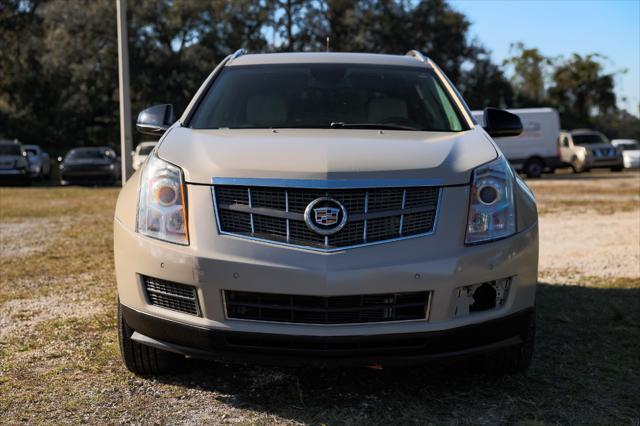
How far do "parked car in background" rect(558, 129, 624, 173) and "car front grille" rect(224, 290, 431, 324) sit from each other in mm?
28828

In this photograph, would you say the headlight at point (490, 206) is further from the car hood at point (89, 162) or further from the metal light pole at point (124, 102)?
the car hood at point (89, 162)

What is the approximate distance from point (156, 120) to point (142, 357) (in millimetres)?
1511

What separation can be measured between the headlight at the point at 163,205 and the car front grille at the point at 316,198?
18 centimetres

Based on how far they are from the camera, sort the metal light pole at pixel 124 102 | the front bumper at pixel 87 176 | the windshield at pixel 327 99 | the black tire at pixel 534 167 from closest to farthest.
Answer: the windshield at pixel 327 99 < the metal light pole at pixel 124 102 < the front bumper at pixel 87 176 < the black tire at pixel 534 167

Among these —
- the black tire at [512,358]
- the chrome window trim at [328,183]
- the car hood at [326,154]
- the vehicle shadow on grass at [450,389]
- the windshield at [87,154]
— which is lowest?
the vehicle shadow on grass at [450,389]

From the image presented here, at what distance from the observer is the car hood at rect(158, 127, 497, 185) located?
3.16m

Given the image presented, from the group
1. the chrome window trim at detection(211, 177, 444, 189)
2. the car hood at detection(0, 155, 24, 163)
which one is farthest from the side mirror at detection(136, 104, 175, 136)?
the car hood at detection(0, 155, 24, 163)

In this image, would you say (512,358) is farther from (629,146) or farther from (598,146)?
(629,146)

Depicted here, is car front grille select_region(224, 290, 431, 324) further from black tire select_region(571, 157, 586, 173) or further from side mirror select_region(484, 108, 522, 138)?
black tire select_region(571, 157, 586, 173)

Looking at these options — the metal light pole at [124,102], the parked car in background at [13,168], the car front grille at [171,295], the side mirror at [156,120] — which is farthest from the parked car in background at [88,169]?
the car front grille at [171,295]

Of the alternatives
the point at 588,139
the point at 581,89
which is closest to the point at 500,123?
the point at 588,139

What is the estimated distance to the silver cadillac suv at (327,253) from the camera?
3020 mm

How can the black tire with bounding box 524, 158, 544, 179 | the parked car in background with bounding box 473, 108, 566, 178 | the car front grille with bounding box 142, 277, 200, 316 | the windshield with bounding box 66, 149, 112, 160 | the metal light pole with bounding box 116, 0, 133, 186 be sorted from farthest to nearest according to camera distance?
the black tire with bounding box 524, 158, 544, 179 → the parked car in background with bounding box 473, 108, 566, 178 → the windshield with bounding box 66, 149, 112, 160 → the metal light pole with bounding box 116, 0, 133, 186 → the car front grille with bounding box 142, 277, 200, 316

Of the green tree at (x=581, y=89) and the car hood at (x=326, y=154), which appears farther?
the green tree at (x=581, y=89)
